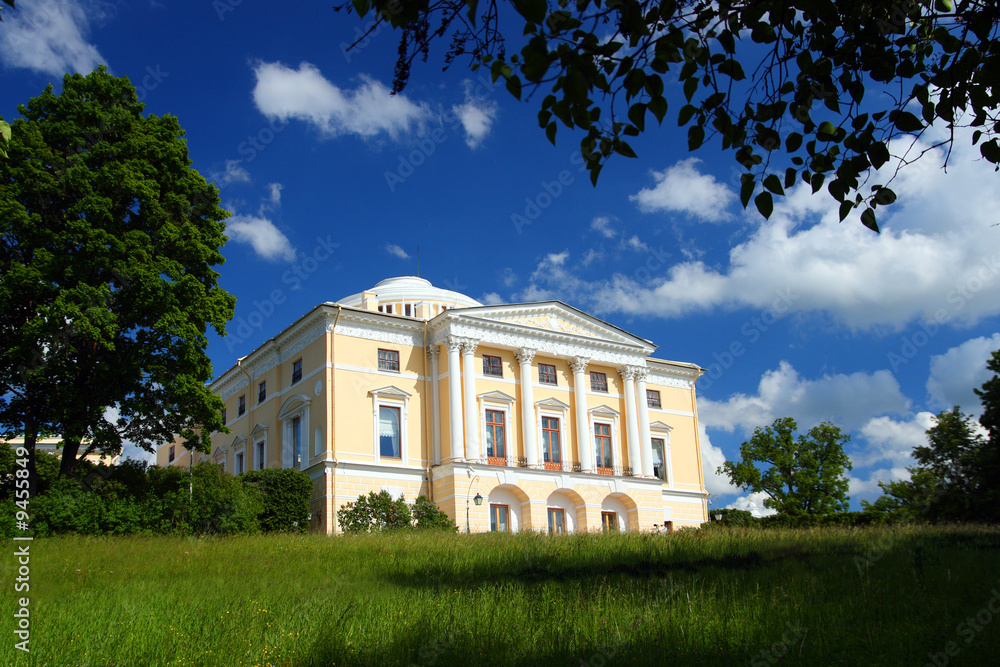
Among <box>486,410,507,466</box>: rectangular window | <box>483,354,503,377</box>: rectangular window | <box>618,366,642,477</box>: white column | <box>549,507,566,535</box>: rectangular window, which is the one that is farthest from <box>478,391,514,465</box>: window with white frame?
<box>618,366,642,477</box>: white column

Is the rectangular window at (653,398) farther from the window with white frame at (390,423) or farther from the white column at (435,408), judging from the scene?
the window with white frame at (390,423)

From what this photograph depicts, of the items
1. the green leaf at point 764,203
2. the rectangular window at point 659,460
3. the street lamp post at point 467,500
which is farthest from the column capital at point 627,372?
the green leaf at point 764,203

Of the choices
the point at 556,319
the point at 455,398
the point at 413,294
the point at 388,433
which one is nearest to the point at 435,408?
the point at 455,398

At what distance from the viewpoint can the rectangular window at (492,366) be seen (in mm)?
37594

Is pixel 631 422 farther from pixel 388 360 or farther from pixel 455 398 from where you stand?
pixel 388 360

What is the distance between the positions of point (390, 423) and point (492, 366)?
558cm

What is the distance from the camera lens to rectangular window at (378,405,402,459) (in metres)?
35.1

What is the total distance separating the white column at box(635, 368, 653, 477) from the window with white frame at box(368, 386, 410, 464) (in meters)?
12.3

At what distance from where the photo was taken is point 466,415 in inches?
1390

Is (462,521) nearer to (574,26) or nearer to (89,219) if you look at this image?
(89,219)

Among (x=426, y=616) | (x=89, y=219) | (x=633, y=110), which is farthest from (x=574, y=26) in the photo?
(x=89, y=219)

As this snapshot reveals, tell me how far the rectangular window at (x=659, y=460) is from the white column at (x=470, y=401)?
1194 cm

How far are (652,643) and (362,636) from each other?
3.40 m

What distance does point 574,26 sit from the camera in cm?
527
